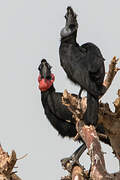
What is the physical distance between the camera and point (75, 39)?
11227 millimetres

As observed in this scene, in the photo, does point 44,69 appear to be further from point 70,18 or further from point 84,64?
point 84,64

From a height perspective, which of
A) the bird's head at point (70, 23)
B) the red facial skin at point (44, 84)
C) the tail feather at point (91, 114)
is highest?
the bird's head at point (70, 23)

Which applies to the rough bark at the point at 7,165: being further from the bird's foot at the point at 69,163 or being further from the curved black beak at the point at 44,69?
the curved black beak at the point at 44,69

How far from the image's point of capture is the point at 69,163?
10.4 metres

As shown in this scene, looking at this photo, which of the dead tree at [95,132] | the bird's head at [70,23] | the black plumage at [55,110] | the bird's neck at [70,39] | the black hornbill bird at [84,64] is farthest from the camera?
the black plumage at [55,110]

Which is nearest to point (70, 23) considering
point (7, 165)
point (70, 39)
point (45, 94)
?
point (70, 39)

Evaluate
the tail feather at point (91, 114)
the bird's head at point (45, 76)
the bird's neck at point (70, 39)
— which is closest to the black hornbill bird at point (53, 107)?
the bird's head at point (45, 76)

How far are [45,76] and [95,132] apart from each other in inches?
105

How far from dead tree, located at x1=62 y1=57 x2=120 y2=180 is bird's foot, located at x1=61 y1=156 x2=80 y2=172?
0.50ft

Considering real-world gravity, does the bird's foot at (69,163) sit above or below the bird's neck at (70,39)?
below

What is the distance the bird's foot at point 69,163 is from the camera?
10.1 meters

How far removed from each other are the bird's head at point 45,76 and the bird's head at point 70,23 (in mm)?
749

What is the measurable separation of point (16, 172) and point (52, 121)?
215cm

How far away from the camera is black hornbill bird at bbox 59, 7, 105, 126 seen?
9.86 meters
